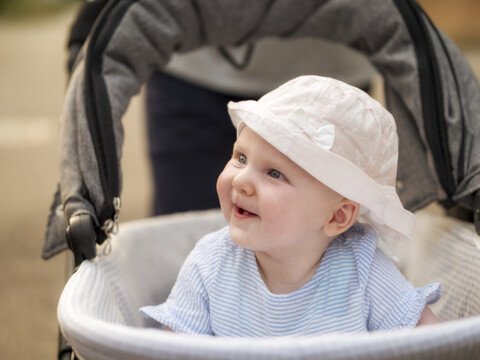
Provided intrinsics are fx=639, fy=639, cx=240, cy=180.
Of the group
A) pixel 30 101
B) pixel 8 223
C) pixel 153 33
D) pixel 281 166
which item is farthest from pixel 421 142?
pixel 30 101

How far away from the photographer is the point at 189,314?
0.89m

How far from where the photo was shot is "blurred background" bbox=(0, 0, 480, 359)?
1834 millimetres

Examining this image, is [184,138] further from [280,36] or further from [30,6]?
[30,6]

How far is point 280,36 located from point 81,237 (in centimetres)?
53

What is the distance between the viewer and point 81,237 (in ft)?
2.82

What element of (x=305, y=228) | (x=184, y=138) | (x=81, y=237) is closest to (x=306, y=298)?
(x=305, y=228)

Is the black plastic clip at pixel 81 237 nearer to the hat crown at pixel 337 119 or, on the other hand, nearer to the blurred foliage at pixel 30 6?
the hat crown at pixel 337 119

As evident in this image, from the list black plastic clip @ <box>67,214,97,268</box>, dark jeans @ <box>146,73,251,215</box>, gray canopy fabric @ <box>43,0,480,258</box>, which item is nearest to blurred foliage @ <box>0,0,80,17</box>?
dark jeans @ <box>146,73,251,215</box>

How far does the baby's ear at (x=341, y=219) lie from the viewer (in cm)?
86

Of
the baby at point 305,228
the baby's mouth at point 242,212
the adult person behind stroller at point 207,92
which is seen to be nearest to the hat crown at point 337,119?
the baby at point 305,228

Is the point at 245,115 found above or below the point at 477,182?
above

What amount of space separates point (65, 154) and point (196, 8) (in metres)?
0.33

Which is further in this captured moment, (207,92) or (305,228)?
(207,92)

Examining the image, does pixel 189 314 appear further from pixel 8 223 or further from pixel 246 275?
pixel 8 223
